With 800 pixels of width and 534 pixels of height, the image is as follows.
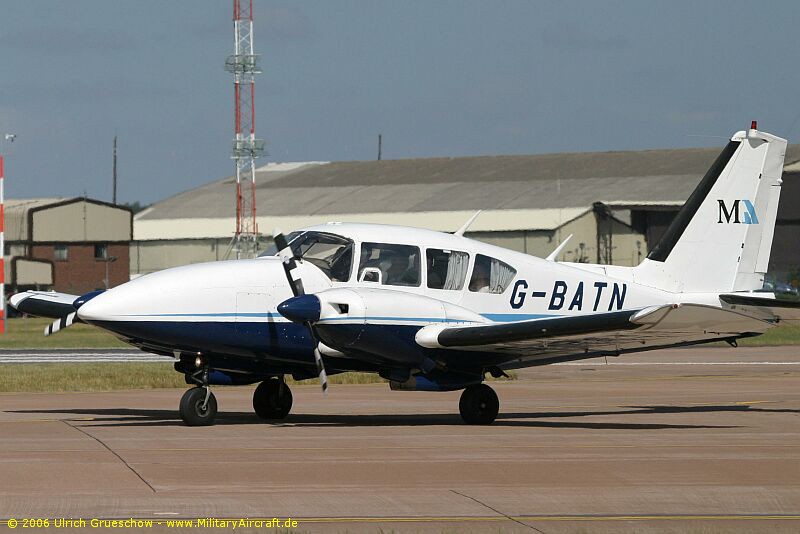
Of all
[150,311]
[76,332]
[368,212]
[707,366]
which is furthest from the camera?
[368,212]

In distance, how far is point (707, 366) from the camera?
124 feet

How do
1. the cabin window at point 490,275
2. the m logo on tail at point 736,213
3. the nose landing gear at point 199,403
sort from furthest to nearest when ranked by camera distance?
1. the m logo on tail at point 736,213
2. the cabin window at point 490,275
3. the nose landing gear at point 199,403

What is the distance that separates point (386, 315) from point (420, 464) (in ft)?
14.1

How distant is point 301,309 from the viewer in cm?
1845

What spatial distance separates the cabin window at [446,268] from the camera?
796 inches

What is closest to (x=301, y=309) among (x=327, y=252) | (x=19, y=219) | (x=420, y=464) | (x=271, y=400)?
(x=327, y=252)

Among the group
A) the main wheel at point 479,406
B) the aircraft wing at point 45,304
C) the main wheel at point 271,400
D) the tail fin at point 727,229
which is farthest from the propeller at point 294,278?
the tail fin at point 727,229

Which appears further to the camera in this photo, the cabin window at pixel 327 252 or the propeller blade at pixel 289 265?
the cabin window at pixel 327 252

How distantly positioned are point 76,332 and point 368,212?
113 feet

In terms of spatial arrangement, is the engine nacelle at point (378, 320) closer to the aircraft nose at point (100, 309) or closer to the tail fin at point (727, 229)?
the aircraft nose at point (100, 309)

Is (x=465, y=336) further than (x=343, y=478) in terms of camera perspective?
Yes

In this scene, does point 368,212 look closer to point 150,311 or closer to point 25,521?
point 150,311

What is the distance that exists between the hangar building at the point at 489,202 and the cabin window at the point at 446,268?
214ft

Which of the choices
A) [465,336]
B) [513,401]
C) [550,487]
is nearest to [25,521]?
[550,487]
